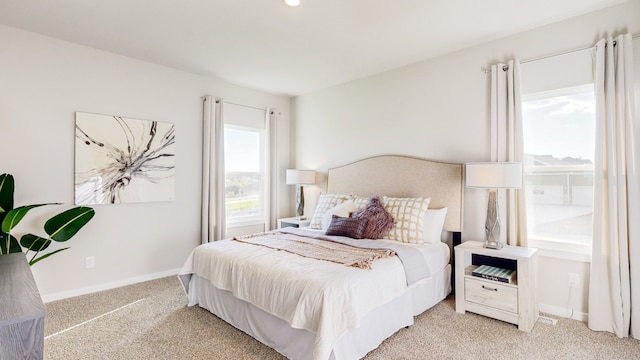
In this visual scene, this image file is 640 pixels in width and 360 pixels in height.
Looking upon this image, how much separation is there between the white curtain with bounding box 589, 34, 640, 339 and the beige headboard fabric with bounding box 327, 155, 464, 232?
3.57 feet

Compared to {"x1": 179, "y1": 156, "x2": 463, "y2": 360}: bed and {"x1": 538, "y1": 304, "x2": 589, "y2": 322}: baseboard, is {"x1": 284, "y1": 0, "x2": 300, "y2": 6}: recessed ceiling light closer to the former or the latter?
{"x1": 179, "y1": 156, "x2": 463, "y2": 360}: bed

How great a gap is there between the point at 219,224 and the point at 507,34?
12.6 ft

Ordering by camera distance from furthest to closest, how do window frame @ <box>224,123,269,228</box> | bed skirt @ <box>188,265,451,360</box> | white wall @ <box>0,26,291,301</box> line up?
1. window frame @ <box>224,123,269,228</box>
2. white wall @ <box>0,26,291,301</box>
3. bed skirt @ <box>188,265,451,360</box>

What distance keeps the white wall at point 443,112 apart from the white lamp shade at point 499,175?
49cm

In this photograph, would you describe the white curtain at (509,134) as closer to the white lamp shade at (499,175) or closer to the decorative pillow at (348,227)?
the white lamp shade at (499,175)

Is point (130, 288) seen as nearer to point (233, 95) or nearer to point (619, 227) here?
point (233, 95)

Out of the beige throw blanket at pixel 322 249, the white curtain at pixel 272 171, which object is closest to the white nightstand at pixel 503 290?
the beige throw blanket at pixel 322 249

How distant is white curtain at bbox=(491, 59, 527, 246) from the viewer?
296cm

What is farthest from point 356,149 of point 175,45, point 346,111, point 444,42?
point 175,45

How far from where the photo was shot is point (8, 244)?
2.72 metres

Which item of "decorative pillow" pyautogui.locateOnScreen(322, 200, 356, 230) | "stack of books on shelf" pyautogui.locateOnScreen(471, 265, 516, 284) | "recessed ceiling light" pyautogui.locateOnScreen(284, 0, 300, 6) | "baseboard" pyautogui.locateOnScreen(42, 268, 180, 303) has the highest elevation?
"recessed ceiling light" pyautogui.locateOnScreen(284, 0, 300, 6)

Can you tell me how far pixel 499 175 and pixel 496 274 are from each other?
83cm

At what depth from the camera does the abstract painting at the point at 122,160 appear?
3334 mm

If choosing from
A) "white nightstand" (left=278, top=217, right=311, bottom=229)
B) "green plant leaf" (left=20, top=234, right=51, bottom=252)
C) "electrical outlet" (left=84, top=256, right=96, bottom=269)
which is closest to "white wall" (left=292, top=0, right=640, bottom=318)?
"white nightstand" (left=278, top=217, right=311, bottom=229)
